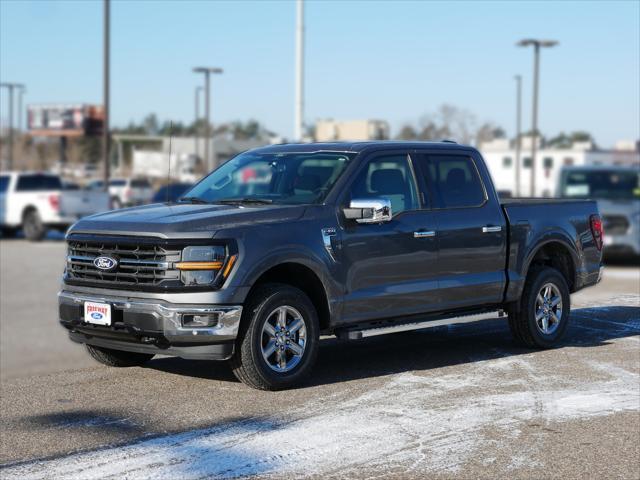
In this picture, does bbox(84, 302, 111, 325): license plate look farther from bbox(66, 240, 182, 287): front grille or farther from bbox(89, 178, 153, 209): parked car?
bbox(89, 178, 153, 209): parked car

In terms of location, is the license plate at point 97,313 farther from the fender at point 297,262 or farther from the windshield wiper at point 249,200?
the windshield wiper at point 249,200

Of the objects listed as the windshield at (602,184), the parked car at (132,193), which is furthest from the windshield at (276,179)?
the parked car at (132,193)

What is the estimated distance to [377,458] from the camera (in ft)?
18.8

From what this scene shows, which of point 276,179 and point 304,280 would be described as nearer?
point 304,280

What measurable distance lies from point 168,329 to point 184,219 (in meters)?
0.83

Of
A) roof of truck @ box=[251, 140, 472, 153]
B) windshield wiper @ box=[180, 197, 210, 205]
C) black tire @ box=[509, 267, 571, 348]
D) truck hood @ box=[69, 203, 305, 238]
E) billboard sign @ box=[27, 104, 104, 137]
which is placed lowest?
black tire @ box=[509, 267, 571, 348]

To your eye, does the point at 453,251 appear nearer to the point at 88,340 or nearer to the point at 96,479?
the point at 88,340

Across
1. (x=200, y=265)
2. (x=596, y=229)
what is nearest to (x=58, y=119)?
(x=596, y=229)

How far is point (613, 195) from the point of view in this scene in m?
21.8

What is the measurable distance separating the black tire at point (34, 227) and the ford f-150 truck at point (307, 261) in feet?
68.5

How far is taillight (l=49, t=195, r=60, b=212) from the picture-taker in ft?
93.4

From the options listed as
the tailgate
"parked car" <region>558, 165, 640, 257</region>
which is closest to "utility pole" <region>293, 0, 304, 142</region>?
"parked car" <region>558, 165, 640, 257</region>

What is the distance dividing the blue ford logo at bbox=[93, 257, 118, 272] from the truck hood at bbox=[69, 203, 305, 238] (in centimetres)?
21

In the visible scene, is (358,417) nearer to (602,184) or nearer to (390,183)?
(390,183)
